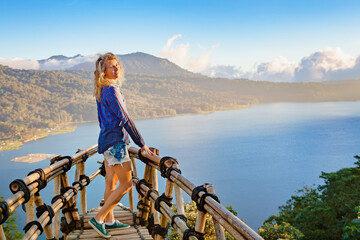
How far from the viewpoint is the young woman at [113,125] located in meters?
2.50

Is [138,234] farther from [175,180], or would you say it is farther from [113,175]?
[175,180]

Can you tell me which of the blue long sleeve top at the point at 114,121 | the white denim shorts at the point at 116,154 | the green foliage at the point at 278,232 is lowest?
the green foliage at the point at 278,232

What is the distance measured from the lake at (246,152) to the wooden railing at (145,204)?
4584 cm

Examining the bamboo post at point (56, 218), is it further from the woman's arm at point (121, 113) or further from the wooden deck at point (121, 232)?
the woman's arm at point (121, 113)

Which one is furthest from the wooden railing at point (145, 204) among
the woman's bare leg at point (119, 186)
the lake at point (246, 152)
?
the lake at point (246, 152)

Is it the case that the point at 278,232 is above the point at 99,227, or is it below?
below

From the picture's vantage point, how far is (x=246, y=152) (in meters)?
82.4

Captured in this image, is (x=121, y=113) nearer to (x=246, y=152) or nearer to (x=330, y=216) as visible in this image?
(x=330, y=216)

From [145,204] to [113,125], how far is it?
114 centimetres

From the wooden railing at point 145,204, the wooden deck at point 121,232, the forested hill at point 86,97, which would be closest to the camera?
the wooden railing at point 145,204

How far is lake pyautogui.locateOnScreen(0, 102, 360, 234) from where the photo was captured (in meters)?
58.0

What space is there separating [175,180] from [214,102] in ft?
A: 588

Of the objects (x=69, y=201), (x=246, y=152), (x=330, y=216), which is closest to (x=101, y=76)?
(x=69, y=201)

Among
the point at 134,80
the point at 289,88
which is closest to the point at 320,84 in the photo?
the point at 289,88
